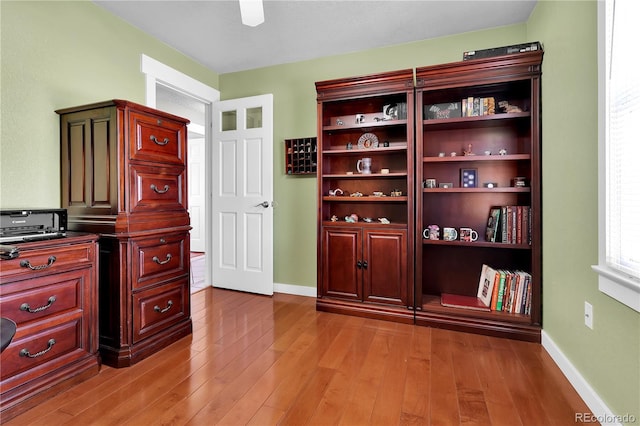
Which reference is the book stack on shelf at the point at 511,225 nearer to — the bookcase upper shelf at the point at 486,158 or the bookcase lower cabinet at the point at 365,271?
the bookcase upper shelf at the point at 486,158

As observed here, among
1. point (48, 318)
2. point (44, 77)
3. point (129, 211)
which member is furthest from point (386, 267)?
point (44, 77)

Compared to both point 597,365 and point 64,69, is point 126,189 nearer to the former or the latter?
point 64,69

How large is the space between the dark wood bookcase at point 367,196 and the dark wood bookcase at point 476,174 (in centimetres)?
15

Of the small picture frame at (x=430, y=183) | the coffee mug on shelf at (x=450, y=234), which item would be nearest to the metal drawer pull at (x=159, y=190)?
the small picture frame at (x=430, y=183)

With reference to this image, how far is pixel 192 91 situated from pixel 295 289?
98.3 inches

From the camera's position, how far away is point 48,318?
1.68m

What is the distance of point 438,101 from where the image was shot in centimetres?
287

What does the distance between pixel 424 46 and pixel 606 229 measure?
91.4 inches

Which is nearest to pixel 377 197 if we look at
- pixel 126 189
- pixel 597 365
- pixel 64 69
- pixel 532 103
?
pixel 532 103

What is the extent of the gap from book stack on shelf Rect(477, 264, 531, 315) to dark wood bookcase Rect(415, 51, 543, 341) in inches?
3.0

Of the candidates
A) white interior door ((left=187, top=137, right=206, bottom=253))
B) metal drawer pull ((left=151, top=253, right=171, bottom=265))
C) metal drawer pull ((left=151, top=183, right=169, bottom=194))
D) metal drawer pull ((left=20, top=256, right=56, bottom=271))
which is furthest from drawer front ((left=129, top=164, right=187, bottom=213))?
white interior door ((left=187, top=137, right=206, bottom=253))

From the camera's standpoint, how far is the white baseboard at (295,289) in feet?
11.3

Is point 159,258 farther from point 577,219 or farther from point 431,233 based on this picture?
point 577,219

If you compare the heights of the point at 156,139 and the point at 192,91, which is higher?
the point at 192,91
